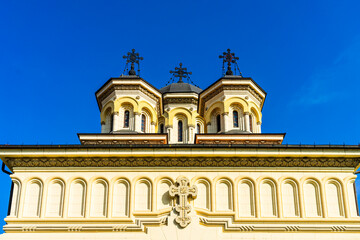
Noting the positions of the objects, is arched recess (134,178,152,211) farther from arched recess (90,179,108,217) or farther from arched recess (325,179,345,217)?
arched recess (325,179,345,217)

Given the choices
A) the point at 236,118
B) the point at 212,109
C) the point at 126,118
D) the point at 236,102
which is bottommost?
the point at 236,118

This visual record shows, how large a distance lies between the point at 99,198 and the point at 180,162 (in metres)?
3.00

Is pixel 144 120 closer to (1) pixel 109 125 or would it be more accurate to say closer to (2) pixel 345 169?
(1) pixel 109 125

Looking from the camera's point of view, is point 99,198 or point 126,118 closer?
point 99,198

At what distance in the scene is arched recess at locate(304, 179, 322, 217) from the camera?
50.2 ft

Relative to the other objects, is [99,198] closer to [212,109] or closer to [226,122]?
[226,122]

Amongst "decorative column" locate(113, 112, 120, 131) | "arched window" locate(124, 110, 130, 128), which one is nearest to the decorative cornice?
"decorative column" locate(113, 112, 120, 131)

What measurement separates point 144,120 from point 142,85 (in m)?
1.85

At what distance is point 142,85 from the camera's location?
78.5 feet

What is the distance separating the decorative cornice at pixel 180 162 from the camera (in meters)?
15.8

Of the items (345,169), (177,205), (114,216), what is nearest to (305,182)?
(345,169)

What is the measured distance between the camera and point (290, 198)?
50.9 feet

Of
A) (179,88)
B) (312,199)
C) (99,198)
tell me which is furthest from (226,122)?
(179,88)

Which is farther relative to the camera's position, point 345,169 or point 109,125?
point 109,125
